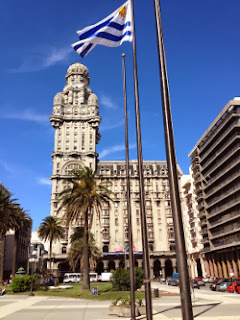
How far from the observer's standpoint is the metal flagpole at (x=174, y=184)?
20.3 feet

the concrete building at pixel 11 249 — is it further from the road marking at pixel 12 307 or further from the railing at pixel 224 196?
the road marking at pixel 12 307

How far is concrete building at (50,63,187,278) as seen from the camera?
8788 centimetres

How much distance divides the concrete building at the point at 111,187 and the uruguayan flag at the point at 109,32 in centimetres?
7437

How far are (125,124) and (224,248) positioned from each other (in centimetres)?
5608

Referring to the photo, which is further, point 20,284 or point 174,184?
point 20,284

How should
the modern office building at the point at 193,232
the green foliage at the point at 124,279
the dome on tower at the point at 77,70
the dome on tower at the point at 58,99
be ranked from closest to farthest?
the green foliage at the point at 124,279 < the modern office building at the point at 193,232 < the dome on tower at the point at 58,99 < the dome on tower at the point at 77,70

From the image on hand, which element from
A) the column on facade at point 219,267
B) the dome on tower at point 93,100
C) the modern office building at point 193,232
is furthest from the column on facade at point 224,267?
the dome on tower at point 93,100

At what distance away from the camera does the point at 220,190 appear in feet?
224

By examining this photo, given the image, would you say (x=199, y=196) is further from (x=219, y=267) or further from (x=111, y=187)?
(x=111, y=187)

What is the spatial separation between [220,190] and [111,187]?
39.2 metres

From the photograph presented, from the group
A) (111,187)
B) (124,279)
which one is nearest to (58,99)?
(111,187)

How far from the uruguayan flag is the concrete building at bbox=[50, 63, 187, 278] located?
7437 cm

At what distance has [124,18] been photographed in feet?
41.7

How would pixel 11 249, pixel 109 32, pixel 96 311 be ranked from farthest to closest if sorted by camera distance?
pixel 11 249
pixel 96 311
pixel 109 32
